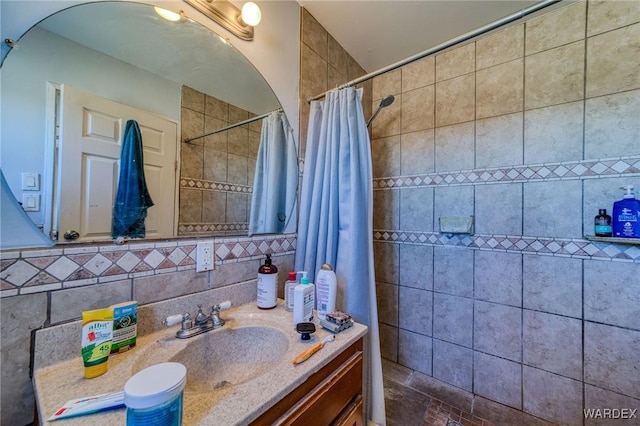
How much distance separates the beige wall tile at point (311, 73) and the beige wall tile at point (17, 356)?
1.37 meters

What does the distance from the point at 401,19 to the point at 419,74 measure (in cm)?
43

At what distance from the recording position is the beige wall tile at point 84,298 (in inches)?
24.1

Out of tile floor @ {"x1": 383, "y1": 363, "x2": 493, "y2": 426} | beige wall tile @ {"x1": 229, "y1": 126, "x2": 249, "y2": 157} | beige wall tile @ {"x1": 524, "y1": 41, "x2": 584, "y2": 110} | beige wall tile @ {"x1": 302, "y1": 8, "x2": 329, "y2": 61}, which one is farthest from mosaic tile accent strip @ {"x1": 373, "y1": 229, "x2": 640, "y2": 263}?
beige wall tile @ {"x1": 302, "y1": 8, "x2": 329, "y2": 61}

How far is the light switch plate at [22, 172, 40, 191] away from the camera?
0.59m

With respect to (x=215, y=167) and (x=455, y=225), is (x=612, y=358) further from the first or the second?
(x=215, y=167)

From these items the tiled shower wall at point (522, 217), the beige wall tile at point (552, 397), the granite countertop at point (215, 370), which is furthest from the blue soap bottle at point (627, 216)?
the granite countertop at point (215, 370)

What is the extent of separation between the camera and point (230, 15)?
1.03m

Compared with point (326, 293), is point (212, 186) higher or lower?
higher

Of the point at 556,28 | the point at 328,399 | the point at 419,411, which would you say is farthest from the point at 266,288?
the point at 556,28

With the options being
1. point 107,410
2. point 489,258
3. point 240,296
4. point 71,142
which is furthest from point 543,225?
point 71,142

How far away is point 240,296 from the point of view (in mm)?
1013

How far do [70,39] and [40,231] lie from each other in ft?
1.80

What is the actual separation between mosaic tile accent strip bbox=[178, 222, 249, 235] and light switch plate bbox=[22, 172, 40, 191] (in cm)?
36

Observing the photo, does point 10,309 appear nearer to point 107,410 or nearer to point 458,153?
point 107,410
